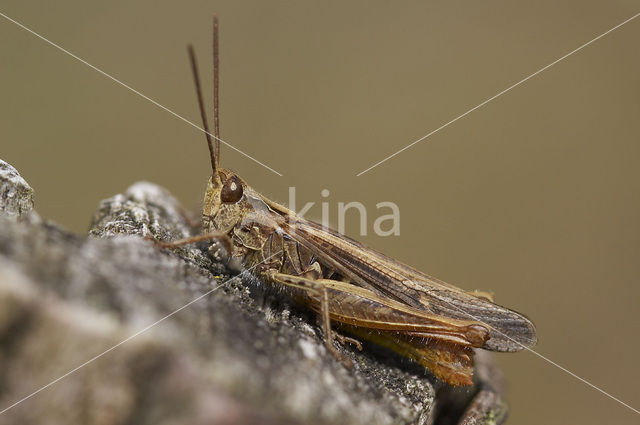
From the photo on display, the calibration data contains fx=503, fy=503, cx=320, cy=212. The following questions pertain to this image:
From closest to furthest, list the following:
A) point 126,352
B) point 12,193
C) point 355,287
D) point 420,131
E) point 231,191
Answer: point 126,352
point 12,193
point 355,287
point 231,191
point 420,131

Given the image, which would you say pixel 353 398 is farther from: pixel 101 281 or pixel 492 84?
pixel 492 84

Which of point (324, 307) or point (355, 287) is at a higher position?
point (355, 287)

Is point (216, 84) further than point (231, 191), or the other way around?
point (231, 191)

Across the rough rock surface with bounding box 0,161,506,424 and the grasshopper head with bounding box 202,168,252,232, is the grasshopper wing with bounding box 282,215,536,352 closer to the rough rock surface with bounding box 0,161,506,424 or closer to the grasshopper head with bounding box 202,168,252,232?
the grasshopper head with bounding box 202,168,252,232

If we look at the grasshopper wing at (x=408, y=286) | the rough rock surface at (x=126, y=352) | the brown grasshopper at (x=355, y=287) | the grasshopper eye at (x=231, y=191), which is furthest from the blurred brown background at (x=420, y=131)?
the rough rock surface at (x=126, y=352)

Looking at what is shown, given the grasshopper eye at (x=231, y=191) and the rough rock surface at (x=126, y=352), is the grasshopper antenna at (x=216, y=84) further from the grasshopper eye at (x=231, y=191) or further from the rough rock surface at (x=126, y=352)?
the rough rock surface at (x=126, y=352)

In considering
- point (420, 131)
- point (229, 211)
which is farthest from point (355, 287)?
point (420, 131)

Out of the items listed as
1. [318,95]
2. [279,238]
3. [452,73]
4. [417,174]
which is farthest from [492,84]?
[279,238]

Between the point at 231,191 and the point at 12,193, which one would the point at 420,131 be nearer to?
the point at 231,191
